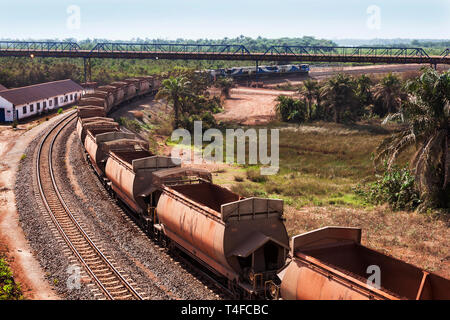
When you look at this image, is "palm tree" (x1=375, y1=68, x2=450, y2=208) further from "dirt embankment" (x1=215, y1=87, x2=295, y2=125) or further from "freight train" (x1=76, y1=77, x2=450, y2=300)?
"dirt embankment" (x1=215, y1=87, x2=295, y2=125)

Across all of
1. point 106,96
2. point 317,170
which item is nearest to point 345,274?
point 317,170

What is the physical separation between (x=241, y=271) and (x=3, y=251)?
11743 millimetres

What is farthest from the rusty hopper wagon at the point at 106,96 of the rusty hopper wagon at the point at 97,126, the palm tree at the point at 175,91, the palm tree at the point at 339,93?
the palm tree at the point at 339,93

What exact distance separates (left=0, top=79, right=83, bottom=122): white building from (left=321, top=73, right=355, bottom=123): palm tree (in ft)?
122

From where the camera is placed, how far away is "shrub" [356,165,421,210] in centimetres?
2983

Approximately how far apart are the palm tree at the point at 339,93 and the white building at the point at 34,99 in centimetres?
3704

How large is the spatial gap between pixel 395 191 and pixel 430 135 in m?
4.51

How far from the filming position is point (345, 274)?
1246 cm

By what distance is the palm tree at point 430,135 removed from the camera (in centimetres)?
2752

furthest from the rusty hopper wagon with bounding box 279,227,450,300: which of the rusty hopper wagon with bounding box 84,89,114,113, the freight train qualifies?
the rusty hopper wagon with bounding box 84,89,114,113

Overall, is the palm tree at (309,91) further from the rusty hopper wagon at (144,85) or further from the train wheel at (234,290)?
the train wheel at (234,290)

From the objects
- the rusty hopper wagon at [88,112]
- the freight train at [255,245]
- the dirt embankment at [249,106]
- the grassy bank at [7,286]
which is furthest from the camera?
the dirt embankment at [249,106]

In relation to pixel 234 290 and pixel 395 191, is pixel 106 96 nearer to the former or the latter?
pixel 395 191
